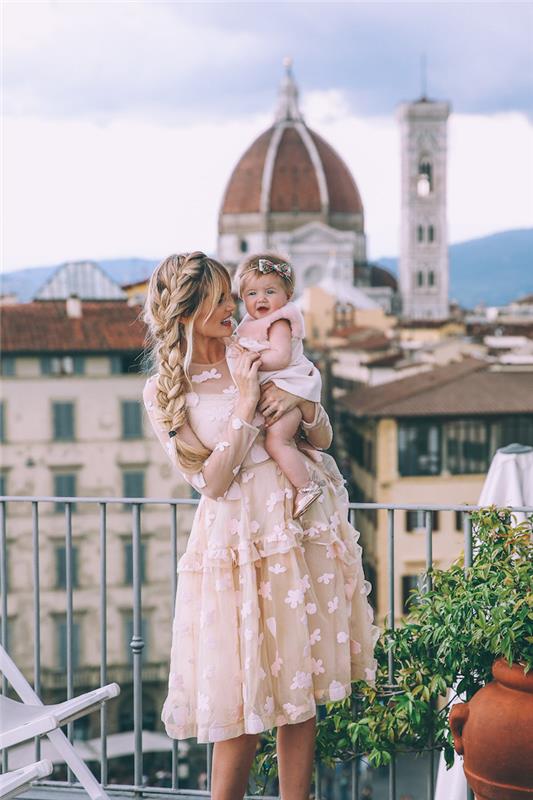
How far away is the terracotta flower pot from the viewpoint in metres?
2.61

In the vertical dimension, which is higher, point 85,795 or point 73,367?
point 73,367

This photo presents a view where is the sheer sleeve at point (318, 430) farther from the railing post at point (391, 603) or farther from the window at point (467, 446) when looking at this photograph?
the window at point (467, 446)

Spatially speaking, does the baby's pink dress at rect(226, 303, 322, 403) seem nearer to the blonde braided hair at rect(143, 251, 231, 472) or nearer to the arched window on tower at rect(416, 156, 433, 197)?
the blonde braided hair at rect(143, 251, 231, 472)

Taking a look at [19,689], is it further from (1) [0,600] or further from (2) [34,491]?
(2) [34,491]

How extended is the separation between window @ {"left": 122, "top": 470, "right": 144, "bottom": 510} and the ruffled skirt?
25.5 metres

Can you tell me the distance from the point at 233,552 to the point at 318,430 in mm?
359

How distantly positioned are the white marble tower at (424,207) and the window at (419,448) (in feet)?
236

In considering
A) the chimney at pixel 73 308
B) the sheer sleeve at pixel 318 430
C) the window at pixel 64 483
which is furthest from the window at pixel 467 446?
the sheer sleeve at pixel 318 430

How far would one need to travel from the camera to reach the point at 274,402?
2.55 meters

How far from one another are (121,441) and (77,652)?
5.52 m

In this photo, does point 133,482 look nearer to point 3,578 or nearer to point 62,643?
point 62,643

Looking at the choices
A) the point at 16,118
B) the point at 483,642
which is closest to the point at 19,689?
the point at 483,642

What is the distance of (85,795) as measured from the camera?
340 cm

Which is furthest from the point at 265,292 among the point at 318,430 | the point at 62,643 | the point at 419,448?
the point at 419,448
